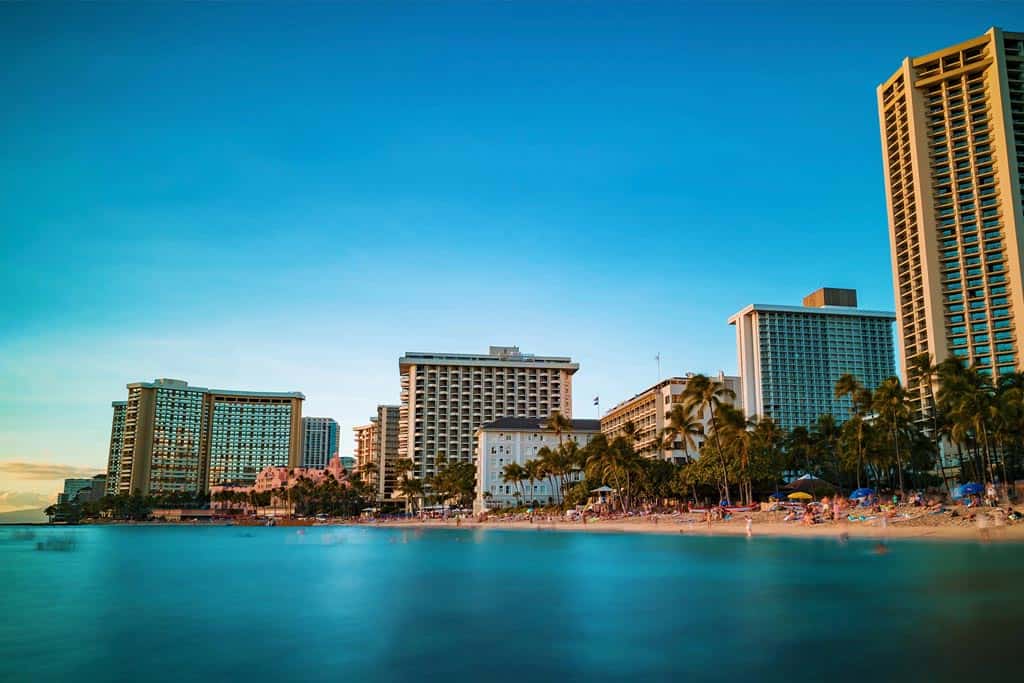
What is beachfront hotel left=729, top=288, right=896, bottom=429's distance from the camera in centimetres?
15969

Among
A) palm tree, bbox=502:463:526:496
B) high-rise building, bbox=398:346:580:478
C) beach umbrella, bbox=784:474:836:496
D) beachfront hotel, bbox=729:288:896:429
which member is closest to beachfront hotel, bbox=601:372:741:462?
beachfront hotel, bbox=729:288:896:429

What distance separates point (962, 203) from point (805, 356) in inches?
2223

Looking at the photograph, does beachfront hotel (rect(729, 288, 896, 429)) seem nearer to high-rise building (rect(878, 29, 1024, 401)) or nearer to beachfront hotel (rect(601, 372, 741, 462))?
beachfront hotel (rect(601, 372, 741, 462))

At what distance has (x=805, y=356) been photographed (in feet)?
533

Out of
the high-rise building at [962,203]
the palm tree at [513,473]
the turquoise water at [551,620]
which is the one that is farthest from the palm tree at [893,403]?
the palm tree at [513,473]

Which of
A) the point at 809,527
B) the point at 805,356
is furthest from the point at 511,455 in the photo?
the point at 809,527

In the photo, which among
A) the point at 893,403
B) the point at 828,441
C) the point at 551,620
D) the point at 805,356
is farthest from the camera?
the point at 805,356

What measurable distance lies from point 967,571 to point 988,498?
2783cm

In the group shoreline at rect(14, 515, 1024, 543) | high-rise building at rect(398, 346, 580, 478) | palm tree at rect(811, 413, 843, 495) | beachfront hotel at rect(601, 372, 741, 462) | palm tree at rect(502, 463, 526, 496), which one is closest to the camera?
shoreline at rect(14, 515, 1024, 543)

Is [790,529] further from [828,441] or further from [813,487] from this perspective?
[828,441]

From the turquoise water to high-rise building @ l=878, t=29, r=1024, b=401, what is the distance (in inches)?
3172

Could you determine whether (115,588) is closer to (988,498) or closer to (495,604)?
(495,604)

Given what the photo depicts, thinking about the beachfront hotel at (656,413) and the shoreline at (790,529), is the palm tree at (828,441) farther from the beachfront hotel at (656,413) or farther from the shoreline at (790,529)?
the beachfront hotel at (656,413)

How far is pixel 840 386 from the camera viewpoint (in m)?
78.8
